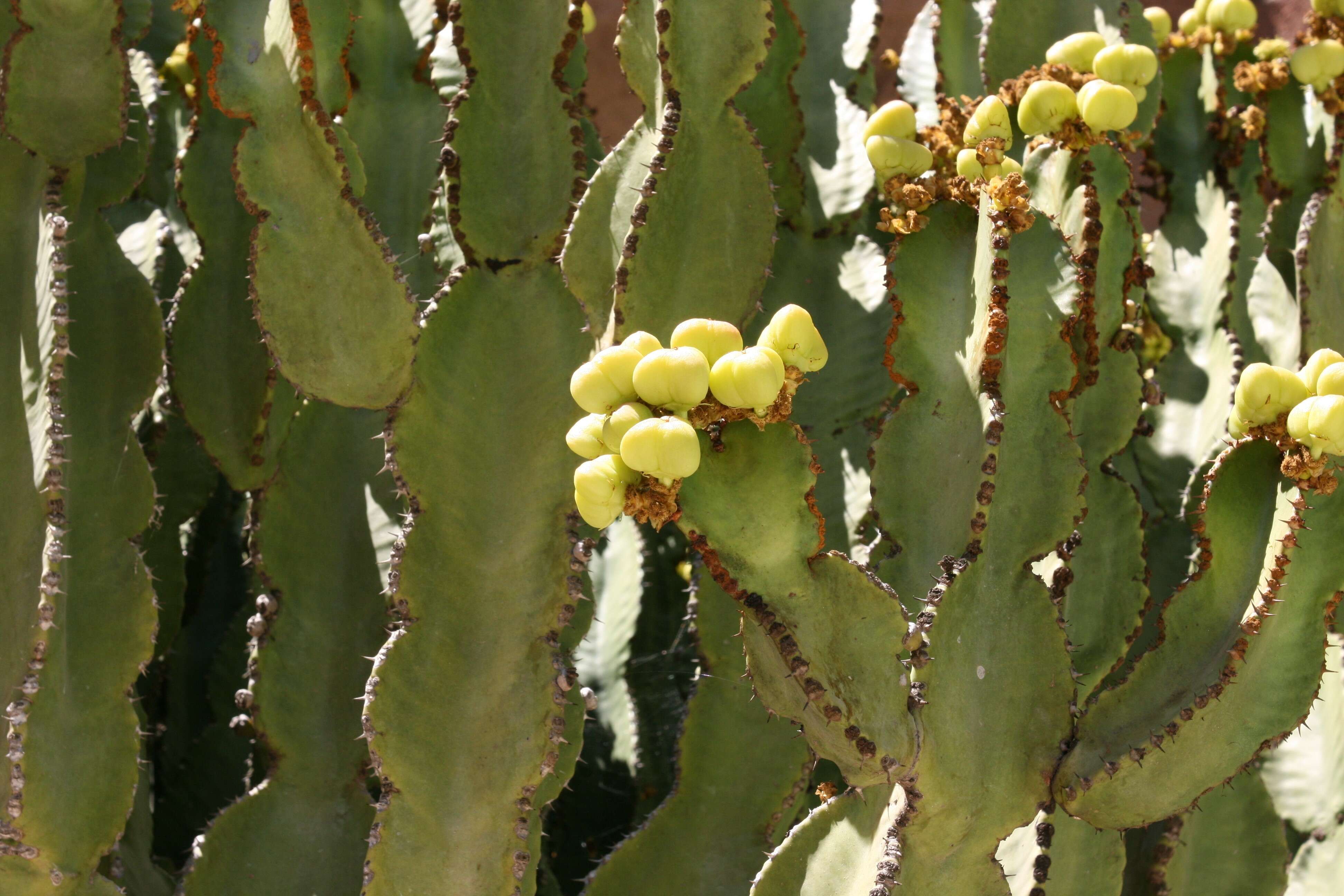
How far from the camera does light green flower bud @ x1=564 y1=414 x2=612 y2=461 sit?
1177 millimetres

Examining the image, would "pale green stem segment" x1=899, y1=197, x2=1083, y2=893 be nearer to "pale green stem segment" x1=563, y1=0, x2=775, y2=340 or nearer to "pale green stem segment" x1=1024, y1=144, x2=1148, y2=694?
"pale green stem segment" x1=1024, y1=144, x2=1148, y2=694

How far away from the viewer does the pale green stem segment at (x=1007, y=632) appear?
1391 millimetres

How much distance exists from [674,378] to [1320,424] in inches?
26.9

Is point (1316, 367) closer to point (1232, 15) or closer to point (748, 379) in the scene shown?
point (748, 379)

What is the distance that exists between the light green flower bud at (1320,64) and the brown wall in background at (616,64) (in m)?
1.49

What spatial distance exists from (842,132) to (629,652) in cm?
101

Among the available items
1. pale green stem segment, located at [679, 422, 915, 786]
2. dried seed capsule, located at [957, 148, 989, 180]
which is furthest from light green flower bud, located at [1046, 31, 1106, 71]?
pale green stem segment, located at [679, 422, 915, 786]

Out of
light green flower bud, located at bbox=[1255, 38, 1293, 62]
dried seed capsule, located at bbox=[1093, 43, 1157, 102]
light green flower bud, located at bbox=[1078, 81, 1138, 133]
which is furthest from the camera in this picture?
light green flower bud, located at bbox=[1255, 38, 1293, 62]

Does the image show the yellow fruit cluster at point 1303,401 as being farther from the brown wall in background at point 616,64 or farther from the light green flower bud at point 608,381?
the brown wall in background at point 616,64

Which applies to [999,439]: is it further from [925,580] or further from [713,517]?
[713,517]

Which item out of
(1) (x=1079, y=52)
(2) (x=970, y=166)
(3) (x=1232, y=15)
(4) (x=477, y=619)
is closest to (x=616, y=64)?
(3) (x=1232, y=15)

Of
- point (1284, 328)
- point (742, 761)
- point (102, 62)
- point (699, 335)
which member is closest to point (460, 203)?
point (102, 62)

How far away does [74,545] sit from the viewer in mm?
1771

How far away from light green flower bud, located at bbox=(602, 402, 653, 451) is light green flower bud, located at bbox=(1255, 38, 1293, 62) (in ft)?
5.43
